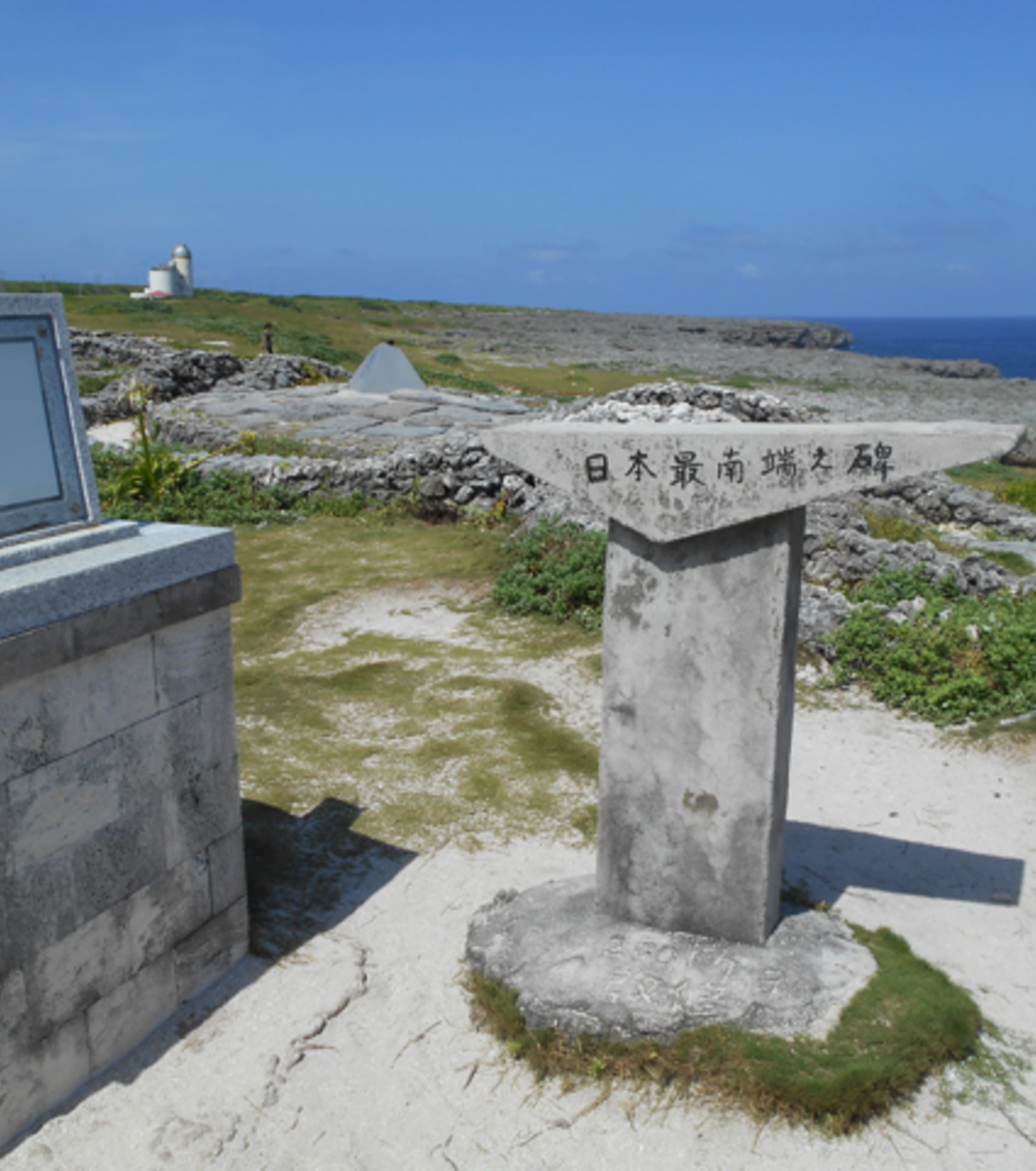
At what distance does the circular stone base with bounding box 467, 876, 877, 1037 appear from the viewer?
13.4ft

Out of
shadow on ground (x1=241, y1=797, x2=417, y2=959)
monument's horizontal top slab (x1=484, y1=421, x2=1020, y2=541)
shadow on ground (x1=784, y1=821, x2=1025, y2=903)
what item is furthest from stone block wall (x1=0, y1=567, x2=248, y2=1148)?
shadow on ground (x1=784, y1=821, x2=1025, y2=903)

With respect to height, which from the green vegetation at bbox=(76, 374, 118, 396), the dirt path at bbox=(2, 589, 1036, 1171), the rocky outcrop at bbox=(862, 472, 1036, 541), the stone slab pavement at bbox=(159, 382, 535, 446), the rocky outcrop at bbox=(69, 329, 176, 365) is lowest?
the dirt path at bbox=(2, 589, 1036, 1171)

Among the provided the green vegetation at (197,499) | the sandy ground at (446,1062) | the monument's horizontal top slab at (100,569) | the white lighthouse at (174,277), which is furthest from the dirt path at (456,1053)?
the white lighthouse at (174,277)

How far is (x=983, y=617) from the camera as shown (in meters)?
8.16

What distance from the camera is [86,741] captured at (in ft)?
12.6

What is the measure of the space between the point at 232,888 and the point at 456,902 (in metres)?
1.19

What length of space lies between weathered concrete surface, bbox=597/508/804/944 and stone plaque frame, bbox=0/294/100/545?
2.17 meters

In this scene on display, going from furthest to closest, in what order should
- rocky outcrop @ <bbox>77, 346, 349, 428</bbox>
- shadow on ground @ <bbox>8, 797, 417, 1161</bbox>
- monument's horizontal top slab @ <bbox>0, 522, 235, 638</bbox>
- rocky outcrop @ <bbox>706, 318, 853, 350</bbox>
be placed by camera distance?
rocky outcrop @ <bbox>706, 318, 853, 350</bbox>
rocky outcrop @ <bbox>77, 346, 349, 428</bbox>
shadow on ground @ <bbox>8, 797, 417, 1161</bbox>
monument's horizontal top slab @ <bbox>0, 522, 235, 638</bbox>

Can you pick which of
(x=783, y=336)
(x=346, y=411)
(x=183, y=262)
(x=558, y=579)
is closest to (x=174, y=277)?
(x=183, y=262)

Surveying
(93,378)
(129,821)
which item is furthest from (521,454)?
(93,378)

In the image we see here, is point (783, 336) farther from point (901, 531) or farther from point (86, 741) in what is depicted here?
point (86, 741)

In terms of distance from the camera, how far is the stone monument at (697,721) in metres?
3.85

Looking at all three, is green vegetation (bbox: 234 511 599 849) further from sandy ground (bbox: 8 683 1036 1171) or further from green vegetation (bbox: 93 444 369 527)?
green vegetation (bbox: 93 444 369 527)

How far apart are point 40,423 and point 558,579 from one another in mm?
6376
